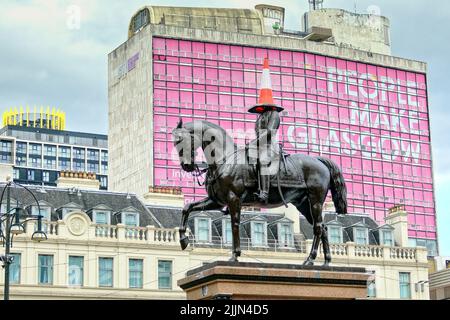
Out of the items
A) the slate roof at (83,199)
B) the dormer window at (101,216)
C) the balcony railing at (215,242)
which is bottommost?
the balcony railing at (215,242)

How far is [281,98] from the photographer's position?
127 m

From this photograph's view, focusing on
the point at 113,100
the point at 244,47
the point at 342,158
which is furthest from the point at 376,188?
the point at 113,100

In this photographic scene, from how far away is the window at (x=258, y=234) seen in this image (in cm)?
6759

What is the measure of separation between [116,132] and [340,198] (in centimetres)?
9754

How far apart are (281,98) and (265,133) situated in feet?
316

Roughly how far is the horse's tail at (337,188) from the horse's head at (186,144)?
388 centimetres

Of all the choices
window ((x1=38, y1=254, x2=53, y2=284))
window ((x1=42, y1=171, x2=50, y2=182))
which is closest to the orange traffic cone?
window ((x1=38, y1=254, x2=53, y2=284))

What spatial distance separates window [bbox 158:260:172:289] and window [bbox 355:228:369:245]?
1290 centimetres

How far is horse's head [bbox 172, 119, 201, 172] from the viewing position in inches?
1188

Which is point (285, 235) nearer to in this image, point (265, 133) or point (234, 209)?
point (265, 133)

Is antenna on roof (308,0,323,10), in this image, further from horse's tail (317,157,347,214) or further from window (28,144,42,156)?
horse's tail (317,157,347,214)

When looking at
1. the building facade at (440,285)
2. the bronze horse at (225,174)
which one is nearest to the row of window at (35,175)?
the building facade at (440,285)

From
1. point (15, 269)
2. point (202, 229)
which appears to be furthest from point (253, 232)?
point (15, 269)

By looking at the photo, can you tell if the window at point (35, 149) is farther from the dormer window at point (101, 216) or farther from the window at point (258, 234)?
the dormer window at point (101, 216)
